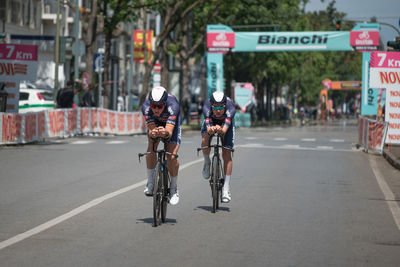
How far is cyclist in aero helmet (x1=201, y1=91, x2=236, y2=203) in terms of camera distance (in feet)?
35.4

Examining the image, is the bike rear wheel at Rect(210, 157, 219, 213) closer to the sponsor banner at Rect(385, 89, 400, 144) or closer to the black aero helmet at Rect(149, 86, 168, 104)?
the black aero helmet at Rect(149, 86, 168, 104)

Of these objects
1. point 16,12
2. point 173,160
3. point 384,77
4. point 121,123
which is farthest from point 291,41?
point 173,160

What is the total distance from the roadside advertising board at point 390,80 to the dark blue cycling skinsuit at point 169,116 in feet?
53.7

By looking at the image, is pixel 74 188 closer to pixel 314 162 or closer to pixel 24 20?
pixel 314 162

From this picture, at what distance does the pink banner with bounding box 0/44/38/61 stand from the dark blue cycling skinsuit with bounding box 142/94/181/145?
17.7 meters

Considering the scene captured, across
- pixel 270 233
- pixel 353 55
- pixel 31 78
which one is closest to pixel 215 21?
pixel 31 78

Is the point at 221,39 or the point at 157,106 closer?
the point at 157,106

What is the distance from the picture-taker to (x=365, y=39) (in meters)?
45.7

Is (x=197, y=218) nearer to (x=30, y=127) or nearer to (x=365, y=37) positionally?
(x=30, y=127)

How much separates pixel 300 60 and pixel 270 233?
59.4 metres

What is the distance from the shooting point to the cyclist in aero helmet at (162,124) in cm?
933

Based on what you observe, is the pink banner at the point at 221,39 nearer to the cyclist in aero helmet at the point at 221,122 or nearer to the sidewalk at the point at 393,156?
the sidewalk at the point at 393,156

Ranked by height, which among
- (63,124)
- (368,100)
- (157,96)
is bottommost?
(63,124)

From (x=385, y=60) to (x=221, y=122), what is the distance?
15181mm
